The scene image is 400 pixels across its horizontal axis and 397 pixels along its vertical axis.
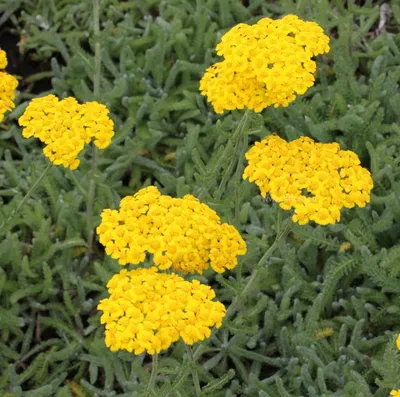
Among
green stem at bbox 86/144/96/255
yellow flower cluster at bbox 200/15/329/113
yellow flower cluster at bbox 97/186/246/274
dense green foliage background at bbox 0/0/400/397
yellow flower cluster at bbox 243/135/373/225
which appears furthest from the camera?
green stem at bbox 86/144/96/255

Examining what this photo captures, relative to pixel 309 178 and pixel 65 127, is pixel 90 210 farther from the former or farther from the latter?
pixel 309 178

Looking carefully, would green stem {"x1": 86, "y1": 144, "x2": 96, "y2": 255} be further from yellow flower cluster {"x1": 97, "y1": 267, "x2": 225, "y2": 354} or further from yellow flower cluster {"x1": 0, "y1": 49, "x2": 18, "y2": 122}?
yellow flower cluster {"x1": 97, "y1": 267, "x2": 225, "y2": 354}

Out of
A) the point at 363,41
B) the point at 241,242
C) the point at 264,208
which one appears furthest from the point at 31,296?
the point at 363,41

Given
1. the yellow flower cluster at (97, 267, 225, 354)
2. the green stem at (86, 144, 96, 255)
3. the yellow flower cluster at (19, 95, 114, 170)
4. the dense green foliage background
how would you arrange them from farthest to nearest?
the green stem at (86, 144, 96, 255)
the dense green foliage background
the yellow flower cluster at (19, 95, 114, 170)
the yellow flower cluster at (97, 267, 225, 354)

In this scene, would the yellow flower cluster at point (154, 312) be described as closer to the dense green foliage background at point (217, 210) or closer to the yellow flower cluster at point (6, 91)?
the dense green foliage background at point (217, 210)

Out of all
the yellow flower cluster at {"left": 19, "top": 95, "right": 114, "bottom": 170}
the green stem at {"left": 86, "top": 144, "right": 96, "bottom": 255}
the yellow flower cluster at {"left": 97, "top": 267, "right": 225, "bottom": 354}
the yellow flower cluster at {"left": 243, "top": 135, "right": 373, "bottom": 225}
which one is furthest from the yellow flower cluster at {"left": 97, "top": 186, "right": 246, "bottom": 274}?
the green stem at {"left": 86, "top": 144, "right": 96, "bottom": 255}

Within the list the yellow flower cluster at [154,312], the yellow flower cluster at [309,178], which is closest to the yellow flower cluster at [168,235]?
the yellow flower cluster at [154,312]

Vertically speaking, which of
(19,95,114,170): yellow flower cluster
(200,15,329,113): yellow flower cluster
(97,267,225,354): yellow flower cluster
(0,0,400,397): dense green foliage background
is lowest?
(0,0,400,397): dense green foliage background
